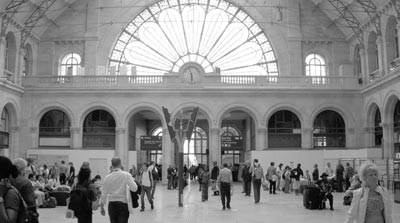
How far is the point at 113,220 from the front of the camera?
325 inches

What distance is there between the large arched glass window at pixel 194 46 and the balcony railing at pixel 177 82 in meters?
3.73

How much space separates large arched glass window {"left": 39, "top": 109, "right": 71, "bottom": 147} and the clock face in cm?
912

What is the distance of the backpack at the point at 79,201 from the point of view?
7.54 metres

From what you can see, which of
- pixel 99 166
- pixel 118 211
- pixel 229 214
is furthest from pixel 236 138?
pixel 118 211

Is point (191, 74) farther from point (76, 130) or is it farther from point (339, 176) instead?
point (339, 176)

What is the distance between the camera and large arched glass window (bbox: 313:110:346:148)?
3422 cm

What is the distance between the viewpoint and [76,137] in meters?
33.0

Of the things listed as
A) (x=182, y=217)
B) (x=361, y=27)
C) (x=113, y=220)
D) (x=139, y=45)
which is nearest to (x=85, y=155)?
(x=139, y=45)

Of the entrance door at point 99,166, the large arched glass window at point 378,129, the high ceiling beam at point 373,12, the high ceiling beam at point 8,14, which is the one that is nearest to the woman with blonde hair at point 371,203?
the entrance door at point 99,166

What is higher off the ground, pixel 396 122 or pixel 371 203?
pixel 396 122

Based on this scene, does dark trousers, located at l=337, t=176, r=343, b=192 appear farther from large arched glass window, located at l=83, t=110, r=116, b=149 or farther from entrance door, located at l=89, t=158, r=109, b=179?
large arched glass window, located at l=83, t=110, r=116, b=149

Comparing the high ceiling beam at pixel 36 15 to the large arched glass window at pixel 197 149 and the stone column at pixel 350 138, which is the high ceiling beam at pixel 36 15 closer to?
the large arched glass window at pixel 197 149

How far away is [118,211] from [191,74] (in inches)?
1008

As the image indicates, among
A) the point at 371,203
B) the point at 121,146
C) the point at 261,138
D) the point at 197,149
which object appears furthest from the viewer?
the point at 197,149
